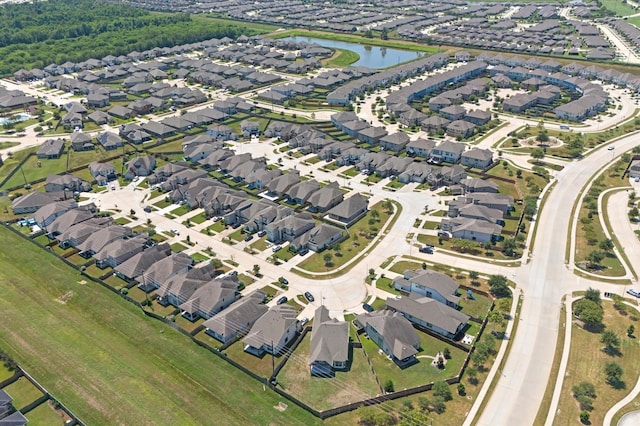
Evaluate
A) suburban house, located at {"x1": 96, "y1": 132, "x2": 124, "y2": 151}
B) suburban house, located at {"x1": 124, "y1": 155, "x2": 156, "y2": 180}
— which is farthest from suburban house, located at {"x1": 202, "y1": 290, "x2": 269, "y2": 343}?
suburban house, located at {"x1": 96, "y1": 132, "x2": 124, "y2": 151}

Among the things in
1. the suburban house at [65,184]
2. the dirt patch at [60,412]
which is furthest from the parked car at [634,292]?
the suburban house at [65,184]

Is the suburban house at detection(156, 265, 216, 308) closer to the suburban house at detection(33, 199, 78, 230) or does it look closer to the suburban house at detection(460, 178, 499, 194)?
the suburban house at detection(33, 199, 78, 230)

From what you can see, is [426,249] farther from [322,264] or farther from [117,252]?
[117,252]

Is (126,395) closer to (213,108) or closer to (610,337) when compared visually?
(610,337)

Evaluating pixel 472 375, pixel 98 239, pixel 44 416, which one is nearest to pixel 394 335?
pixel 472 375

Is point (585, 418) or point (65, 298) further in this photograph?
point (65, 298)

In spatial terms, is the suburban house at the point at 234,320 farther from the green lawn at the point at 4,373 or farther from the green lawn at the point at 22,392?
the green lawn at the point at 4,373
